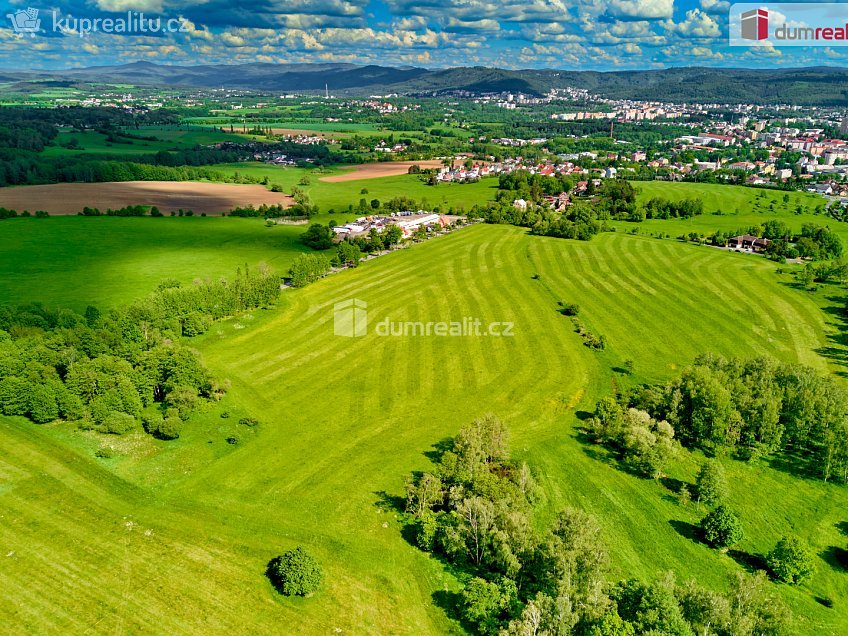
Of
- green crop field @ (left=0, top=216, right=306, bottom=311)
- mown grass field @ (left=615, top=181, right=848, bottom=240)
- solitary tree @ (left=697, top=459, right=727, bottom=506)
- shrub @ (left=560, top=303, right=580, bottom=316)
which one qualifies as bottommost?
solitary tree @ (left=697, top=459, right=727, bottom=506)

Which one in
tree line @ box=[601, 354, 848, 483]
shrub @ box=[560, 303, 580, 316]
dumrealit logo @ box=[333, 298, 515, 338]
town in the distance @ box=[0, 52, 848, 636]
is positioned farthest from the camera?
shrub @ box=[560, 303, 580, 316]

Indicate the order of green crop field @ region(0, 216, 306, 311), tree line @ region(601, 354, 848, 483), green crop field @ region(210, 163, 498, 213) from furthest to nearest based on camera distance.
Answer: green crop field @ region(210, 163, 498, 213) < green crop field @ region(0, 216, 306, 311) < tree line @ region(601, 354, 848, 483)

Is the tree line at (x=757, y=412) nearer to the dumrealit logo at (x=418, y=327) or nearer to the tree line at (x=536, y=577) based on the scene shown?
the tree line at (x=536, y=577)

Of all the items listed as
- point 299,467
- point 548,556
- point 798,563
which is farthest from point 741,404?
point 299,467

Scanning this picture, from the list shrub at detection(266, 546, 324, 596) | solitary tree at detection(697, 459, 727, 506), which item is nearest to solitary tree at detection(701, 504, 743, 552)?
solitary tree at detection(697, 459, 727, 506)

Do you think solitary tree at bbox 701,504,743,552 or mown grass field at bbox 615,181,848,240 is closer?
solitary tree at bbox 701,504,743,552

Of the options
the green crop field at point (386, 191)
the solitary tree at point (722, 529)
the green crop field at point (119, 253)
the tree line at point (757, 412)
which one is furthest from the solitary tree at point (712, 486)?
the green crop field at point (386, 191)

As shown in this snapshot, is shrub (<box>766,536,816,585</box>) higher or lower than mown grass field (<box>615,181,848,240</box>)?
lower

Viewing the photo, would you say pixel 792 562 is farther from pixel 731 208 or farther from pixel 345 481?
pixel 731 208

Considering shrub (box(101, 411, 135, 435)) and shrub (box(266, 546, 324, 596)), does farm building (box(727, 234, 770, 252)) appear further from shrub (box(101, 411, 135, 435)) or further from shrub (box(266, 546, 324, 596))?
shrub (box(101, 411, 135, 435))
